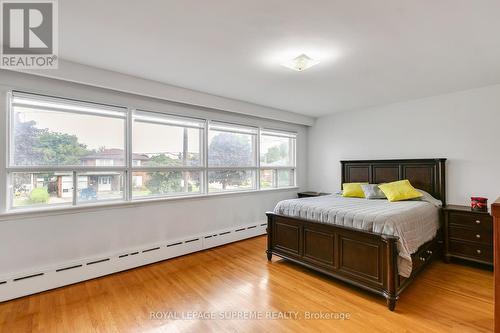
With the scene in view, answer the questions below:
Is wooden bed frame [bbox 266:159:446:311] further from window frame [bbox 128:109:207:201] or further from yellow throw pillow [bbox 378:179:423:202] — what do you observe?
window frame [bbox 128:109:207:201]

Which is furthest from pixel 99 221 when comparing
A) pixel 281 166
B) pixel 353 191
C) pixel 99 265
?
pixel 353 191

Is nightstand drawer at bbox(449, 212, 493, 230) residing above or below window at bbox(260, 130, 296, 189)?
below

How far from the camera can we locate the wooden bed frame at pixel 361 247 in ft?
7.80

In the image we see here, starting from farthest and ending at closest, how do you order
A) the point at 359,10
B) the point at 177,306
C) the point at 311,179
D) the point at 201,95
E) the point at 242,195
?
the point at 311,179 < the point at 242,195 < the point at 201,95 < the point at 177,306 < the point at 359,10

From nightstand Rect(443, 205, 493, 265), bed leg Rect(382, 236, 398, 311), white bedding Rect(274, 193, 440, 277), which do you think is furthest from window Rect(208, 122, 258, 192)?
nightstand Rect(443, 205, 493, 265)

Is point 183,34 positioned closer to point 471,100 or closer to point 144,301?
point 144,301

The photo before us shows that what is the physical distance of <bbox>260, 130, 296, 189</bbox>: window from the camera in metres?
5.07

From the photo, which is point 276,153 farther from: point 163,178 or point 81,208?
point 81,208

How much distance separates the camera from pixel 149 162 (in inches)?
140

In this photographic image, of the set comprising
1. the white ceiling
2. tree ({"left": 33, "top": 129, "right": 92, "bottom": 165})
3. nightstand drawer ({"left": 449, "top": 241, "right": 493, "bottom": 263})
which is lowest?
nightstand drawer ({"left": 449, "top": 241, "right": 493, "bottom": 263})

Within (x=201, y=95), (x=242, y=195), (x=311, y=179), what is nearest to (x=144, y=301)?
(x=242, y=195)

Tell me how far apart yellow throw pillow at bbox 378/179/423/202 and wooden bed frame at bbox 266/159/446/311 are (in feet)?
1.22

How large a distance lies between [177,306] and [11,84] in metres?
2.85

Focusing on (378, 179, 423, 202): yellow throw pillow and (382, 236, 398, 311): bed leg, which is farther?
(378, 179, 423, 202): yellow throw pillow
